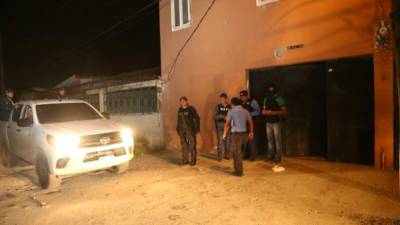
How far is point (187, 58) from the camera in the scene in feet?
35.8

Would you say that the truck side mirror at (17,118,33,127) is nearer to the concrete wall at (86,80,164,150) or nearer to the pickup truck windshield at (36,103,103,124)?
the pickup truck windshield at (36,103,103,124)

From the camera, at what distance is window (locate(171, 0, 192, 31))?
10.9 meters

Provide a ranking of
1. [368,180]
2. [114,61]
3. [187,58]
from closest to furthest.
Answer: [368,180] → [187,58] → [114,61]

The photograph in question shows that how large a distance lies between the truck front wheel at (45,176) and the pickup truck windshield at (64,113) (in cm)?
91

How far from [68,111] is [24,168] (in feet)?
9.46

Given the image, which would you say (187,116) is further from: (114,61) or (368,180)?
(114,61)

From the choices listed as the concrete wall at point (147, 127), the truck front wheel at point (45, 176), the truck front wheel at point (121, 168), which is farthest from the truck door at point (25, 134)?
the concrete wall at point (147, 127)

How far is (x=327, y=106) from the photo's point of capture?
7832 millimetres

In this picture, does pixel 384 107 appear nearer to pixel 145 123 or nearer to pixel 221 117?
pixel 221 117

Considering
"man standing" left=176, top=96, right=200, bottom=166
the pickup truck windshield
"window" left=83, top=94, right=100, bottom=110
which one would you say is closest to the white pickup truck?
the pickup truck windshield

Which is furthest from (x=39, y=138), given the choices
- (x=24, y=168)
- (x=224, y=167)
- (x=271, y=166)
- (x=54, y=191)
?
(x=271, y=166)

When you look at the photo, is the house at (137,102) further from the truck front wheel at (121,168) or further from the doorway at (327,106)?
the doorway at (327,106)

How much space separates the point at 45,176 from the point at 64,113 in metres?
1.63

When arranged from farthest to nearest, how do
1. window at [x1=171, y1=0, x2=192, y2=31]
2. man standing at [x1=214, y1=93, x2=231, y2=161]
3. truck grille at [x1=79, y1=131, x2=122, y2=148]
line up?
window at [x1=171, y1=0, x2=192, y2=31]
man standing at [x1=214, y1=93, x2=231, y2=161]
truck grille at [x1=79, y1=131, x2=122, y2=148]
